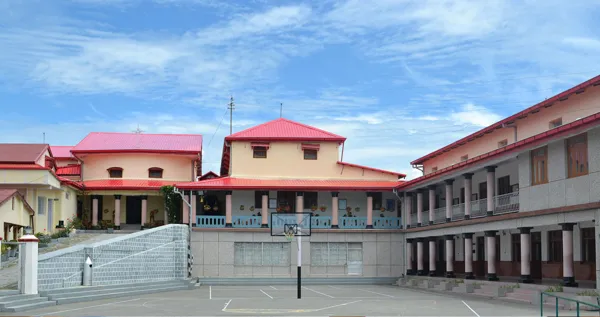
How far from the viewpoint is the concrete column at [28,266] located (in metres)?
25.7

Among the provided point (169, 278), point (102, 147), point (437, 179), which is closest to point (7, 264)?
point (169, 278)

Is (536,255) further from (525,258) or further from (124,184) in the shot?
(124,184)

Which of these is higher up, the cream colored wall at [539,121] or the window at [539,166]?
the cream colored wall at [539,121]

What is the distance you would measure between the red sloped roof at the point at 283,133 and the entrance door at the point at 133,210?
8.30 metres

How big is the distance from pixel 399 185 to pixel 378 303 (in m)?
17.0

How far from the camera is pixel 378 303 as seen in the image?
92.0 feet

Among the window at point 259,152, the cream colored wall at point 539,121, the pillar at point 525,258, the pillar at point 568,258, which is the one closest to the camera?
the pillar at point 568,258

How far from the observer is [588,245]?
2930cm

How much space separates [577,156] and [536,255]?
349 inches

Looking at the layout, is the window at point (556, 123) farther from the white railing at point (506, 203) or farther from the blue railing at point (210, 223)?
the blue railing at point (210, 223)

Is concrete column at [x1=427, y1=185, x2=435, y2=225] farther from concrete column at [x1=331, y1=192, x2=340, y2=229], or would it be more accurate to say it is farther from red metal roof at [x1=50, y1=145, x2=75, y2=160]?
red metal roof at [x1=50, y1=145, x2=75, y2=160]

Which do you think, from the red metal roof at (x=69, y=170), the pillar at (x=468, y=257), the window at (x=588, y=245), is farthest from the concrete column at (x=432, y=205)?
the red metal roof at (x=69, y=170)

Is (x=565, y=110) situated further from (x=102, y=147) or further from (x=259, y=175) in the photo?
(x=102, y=147)

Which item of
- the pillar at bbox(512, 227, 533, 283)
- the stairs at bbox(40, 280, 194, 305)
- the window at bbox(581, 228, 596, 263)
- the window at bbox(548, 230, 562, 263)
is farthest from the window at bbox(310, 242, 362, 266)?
the window at bbox(581, 228, 596, 263)
